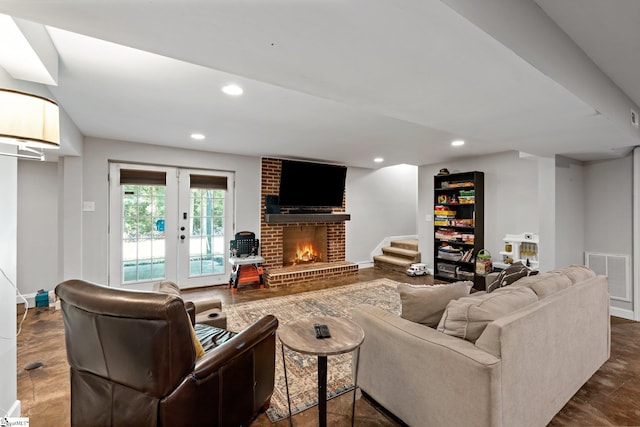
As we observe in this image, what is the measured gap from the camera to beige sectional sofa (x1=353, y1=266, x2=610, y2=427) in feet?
4.21

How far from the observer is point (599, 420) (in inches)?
68.3

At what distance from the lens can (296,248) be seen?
5914 mm

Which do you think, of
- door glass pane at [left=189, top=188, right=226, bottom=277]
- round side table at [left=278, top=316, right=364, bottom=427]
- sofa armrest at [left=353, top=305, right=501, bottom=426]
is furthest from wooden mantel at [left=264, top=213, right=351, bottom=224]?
round side table at [left=278, top=316, right=364, bottom=427]

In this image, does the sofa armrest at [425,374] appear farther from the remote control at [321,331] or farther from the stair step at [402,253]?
the stair step at [402,253]

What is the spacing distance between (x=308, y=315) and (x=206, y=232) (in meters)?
2.53

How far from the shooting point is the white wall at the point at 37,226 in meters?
3.82

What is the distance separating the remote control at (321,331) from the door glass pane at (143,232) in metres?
3.88

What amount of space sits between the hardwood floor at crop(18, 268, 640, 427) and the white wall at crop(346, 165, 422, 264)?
13.6ft

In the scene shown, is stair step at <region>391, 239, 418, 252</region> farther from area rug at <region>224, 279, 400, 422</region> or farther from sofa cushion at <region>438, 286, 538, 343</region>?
sofa cushion at <region>438, 286, 538, 343</region>

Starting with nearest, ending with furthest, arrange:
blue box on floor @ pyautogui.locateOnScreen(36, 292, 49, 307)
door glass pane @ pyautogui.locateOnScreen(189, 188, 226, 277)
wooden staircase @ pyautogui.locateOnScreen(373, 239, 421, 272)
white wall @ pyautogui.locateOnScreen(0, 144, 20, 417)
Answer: white wall @ pyautogui.locateOnScreen(0, 144, 20, 417)
blue box on floor @ pyautogui.locateOnScreen(36, 292, 49, 307)
door glass pane @ pyautogui.locateOnScreen(189, 188, 226, 277)
wooden staircase @ pyautogui.locateOnScreen(373, 239, 421, 272)

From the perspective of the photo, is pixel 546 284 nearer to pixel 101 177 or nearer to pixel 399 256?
pixel 399 256

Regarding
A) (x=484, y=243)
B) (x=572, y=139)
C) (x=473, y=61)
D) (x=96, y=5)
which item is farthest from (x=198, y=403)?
(x=484, y=243)

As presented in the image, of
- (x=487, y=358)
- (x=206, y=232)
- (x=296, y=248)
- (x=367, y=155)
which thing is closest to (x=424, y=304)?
(x=487, y=358)

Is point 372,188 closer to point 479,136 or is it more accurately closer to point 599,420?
point 479,136
